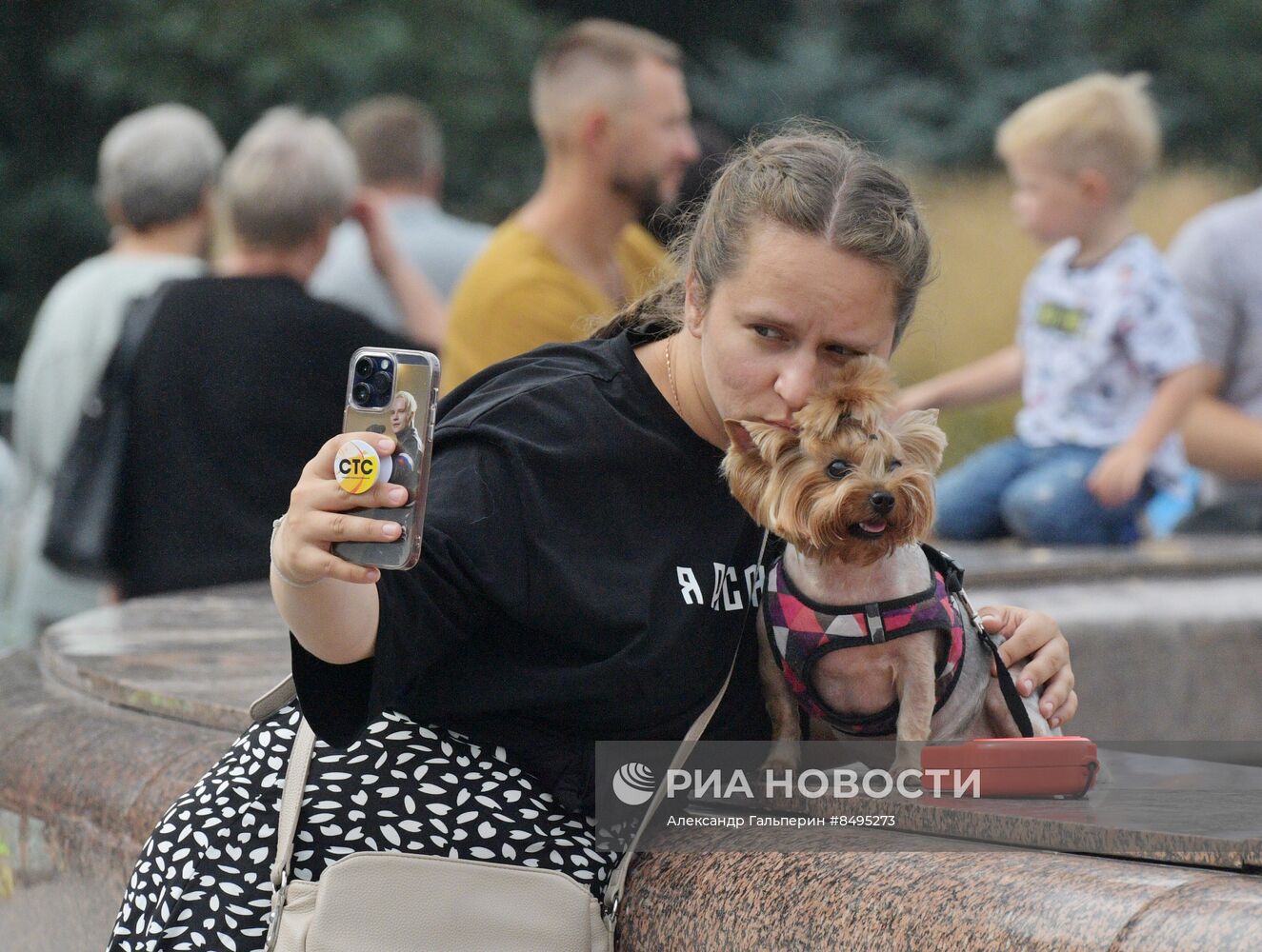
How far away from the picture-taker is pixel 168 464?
5.19 metres

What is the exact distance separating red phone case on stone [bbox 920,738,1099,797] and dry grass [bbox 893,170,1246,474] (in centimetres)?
1000

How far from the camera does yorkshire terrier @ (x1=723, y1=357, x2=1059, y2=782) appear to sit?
2.45 meters

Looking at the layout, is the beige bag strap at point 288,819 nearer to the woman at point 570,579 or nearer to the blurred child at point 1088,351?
the woman at point 570,579

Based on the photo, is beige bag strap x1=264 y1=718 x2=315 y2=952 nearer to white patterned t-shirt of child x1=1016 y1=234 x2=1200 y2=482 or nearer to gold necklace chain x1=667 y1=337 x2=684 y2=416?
gold necklace chain x1=667 y1=337 x2=684 y2=416

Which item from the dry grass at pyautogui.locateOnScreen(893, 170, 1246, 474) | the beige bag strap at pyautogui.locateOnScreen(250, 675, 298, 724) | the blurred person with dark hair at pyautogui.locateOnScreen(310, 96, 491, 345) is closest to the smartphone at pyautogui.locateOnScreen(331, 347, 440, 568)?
the beige bag strap at pyautogui.locateOnScreen(250, 675, 298, 724)

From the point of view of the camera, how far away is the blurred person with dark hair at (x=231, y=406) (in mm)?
5152

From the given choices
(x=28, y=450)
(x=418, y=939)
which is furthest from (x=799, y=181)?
(x=28, y=450)

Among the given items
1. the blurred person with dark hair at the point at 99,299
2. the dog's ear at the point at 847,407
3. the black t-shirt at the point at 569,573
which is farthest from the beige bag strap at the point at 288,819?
the blurred person with dark hair at the point at 99,299

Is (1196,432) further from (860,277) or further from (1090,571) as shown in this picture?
(860,277)

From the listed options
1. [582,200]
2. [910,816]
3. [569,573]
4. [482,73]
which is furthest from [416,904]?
[482,73]

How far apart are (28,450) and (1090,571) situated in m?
3.62

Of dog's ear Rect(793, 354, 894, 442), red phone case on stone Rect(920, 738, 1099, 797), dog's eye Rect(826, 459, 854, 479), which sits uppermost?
dog's ear Rect(793, 354, 894, 442)

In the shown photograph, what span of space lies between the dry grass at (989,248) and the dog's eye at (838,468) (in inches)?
404

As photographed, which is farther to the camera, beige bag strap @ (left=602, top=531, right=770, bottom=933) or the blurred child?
the blurred child
